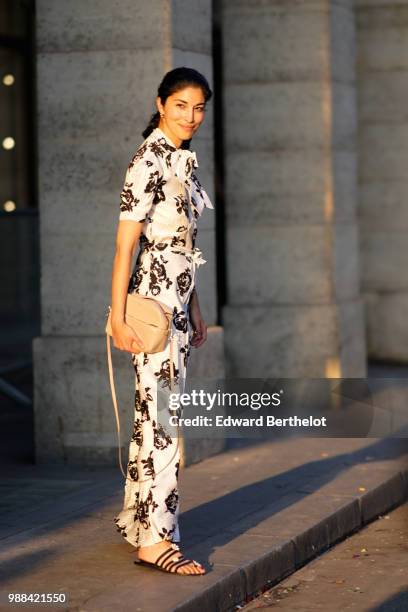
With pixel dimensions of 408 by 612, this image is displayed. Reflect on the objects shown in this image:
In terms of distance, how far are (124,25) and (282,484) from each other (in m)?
2.85

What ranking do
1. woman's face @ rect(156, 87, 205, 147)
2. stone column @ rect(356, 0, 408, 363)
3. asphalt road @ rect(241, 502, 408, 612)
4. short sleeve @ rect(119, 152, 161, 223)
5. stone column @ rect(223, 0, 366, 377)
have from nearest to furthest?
short sleeve @ rect(119, 152, 161, 223), woman's face @ rect(156, 87, 205, 147), asphalt road @ rect(241, 502, 408, 612), stone column @ rect(223, 0, 366, 377), stone column @ rect(356, 0, 408, 363)

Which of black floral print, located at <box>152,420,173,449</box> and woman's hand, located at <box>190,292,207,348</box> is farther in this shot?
woman's hand, located at <box>190,292,207,348</box>

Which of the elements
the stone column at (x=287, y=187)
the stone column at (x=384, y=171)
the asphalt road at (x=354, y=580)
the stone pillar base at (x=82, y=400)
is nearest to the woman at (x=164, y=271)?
the asphalt road at (x=354, y=580)

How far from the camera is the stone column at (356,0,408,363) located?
15414 mm

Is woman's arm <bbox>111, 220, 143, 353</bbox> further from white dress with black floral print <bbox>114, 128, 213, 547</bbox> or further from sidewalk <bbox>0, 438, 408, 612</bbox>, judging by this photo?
sidewalk <bbox>0, 438, 408, 612</bbox>

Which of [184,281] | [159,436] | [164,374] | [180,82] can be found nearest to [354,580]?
[159,436]

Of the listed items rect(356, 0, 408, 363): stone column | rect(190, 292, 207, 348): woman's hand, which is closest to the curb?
rect(190, 292, 207, 348): woman's hand

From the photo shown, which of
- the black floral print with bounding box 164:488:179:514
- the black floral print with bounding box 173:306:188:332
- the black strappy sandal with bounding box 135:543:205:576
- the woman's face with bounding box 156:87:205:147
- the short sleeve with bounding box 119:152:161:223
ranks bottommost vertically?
the black strappy sandal with bounding box 135:543:205:576

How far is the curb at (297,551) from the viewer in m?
6.24

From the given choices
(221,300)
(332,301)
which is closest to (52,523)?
(332,301)

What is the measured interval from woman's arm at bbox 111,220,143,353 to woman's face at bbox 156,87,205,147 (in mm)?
450

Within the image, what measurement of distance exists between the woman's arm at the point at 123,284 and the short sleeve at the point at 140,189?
4 cm

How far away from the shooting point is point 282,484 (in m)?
8.49

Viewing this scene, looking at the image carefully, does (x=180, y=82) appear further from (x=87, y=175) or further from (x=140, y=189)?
A: (x=87, y=175)
